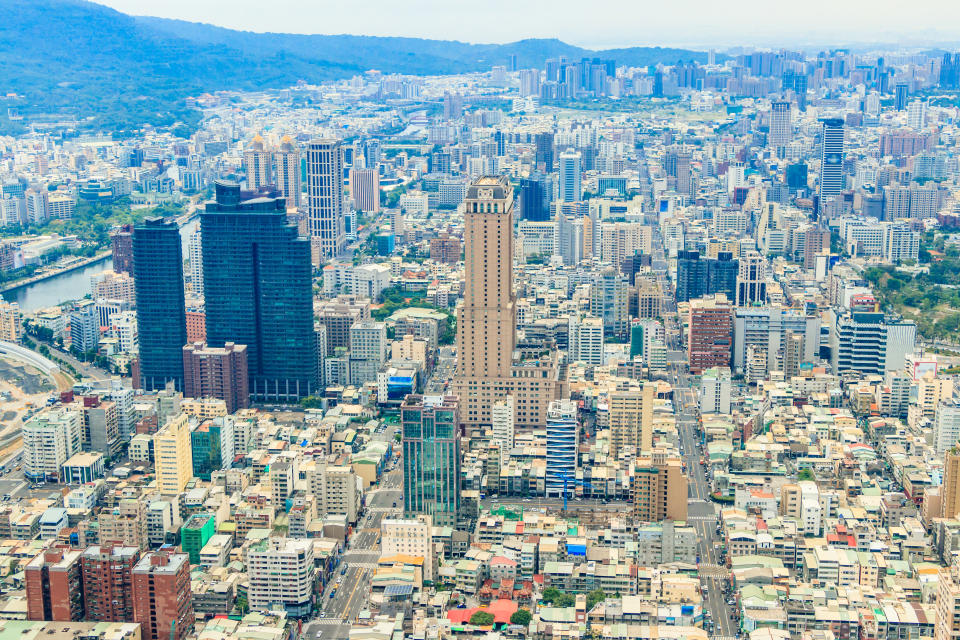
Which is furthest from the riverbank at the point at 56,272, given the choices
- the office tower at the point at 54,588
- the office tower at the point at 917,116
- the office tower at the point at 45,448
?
the office tower at the point at 917,116

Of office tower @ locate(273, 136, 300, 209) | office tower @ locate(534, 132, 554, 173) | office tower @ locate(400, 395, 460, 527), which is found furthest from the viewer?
office tower @ locate(534, 132, 554, 173)

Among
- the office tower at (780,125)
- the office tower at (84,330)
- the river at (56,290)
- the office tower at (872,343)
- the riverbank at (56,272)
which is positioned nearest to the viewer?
the office tower at (872,343)

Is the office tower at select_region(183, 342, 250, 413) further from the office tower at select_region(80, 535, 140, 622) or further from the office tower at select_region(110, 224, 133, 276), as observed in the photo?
the office tower at select_region(110, 224, 133, 276)

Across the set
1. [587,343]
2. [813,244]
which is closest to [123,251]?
[587,343]

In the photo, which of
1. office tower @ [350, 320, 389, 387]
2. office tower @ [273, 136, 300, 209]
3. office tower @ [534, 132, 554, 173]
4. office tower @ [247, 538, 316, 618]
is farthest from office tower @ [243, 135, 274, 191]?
office tower @ [247, 538, 316, 618]

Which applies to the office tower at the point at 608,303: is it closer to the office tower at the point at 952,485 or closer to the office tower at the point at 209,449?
the office tower at the point at 209,449

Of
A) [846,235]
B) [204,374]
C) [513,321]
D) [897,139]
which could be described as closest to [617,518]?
[513,321]
